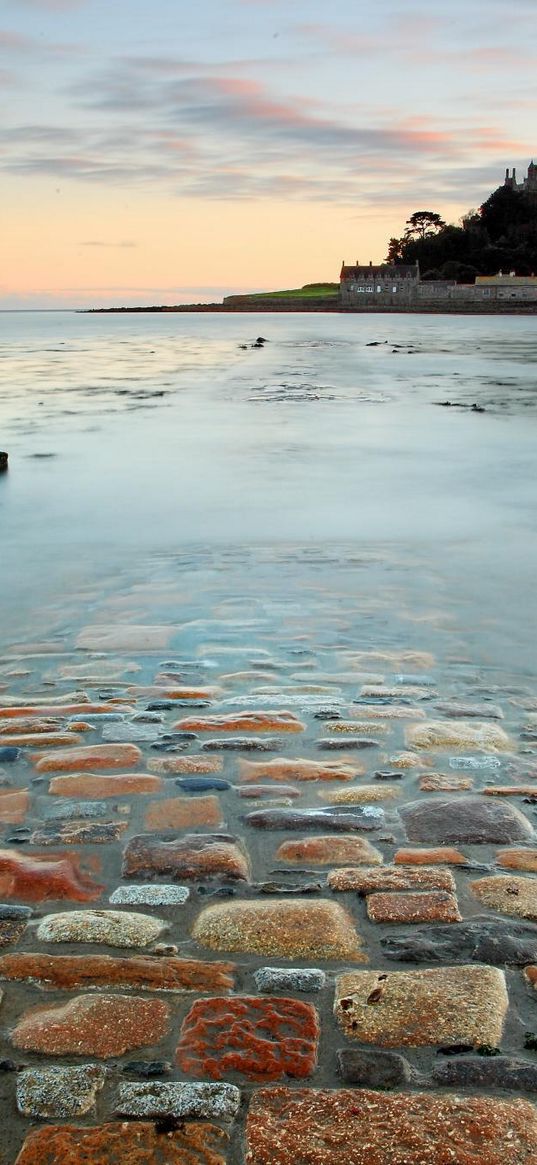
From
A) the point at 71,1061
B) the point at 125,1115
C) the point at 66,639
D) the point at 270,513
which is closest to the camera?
the point at 125,1115

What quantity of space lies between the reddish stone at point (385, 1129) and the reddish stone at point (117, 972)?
0.40m

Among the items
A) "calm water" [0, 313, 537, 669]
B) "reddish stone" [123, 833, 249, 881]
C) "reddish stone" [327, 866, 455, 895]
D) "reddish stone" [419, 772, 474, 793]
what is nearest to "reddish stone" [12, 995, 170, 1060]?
"reddish stone" [123, 833, 249, 881]

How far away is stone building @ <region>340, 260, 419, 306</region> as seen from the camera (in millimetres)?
125062

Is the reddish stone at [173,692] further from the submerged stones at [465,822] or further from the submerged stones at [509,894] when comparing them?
the submerged stones at [509,894]

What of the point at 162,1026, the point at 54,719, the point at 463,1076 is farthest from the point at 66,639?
the point at 463,1076

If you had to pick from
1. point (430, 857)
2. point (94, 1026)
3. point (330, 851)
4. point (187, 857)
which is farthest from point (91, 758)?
point (94, 1026)

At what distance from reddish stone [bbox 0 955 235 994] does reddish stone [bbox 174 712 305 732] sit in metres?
1.58

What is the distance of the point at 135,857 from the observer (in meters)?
3.05

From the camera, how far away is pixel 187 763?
12.3 ft

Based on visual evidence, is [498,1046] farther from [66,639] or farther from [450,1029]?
[66,639]

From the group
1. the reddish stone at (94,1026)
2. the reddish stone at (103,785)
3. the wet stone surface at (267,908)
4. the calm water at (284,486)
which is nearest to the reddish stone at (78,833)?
the wet stone surface at (267,908)

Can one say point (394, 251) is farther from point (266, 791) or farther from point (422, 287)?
point (266, 791)

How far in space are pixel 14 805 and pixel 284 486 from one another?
25.3 ft

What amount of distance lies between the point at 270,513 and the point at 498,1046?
285 inches
